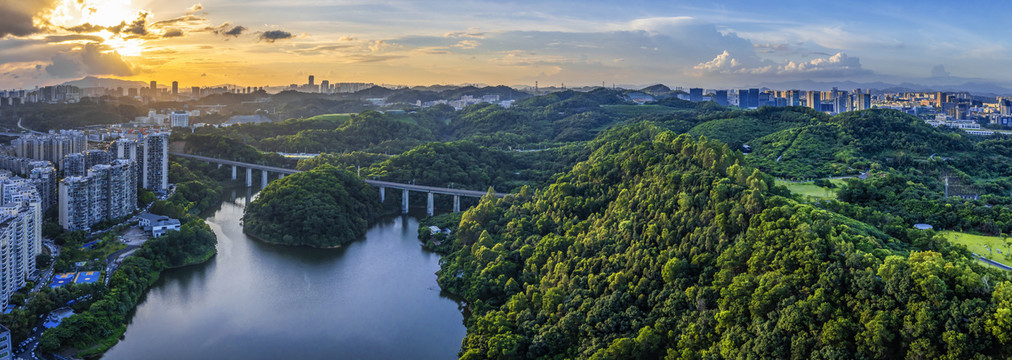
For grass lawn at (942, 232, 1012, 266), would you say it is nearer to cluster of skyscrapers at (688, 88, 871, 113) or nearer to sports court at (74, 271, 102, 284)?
sports court at (74, 271, 102, 284)

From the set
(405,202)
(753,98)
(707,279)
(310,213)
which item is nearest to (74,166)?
(310,213)

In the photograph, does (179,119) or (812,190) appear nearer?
(812,190)

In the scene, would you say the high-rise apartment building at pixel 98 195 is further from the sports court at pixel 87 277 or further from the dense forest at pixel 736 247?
the sports court at pixel 87 277

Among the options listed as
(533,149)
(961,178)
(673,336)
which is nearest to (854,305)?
(673,336)

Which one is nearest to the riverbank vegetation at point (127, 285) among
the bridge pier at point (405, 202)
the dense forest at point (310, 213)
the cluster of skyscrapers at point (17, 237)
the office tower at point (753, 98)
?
the cluster of skyscrapers at point (17, 237)

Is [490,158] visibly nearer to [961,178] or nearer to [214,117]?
[961,178]

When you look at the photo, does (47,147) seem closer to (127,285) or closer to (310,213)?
(310,213)
